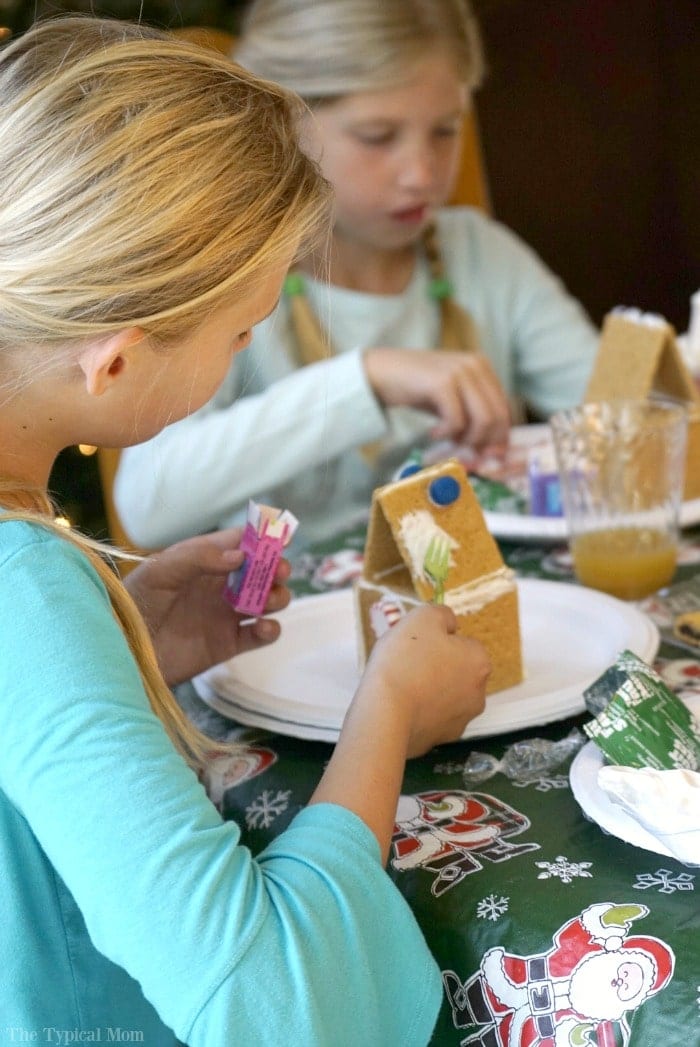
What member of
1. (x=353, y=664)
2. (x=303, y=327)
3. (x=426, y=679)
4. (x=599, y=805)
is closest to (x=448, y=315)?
(x=303, y=327)

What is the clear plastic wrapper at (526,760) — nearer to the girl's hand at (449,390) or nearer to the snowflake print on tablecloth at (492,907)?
the snowflake print on tablecloth at (492,907)

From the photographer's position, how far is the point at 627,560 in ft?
3.48

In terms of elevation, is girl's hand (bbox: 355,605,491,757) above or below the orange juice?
above

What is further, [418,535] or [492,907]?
[418,535]

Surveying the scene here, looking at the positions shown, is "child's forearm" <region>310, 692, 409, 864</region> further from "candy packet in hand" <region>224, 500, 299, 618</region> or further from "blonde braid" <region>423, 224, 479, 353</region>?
"blonde braid" <region>423, 224, 479, 353</region>

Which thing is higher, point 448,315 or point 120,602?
point 120,602

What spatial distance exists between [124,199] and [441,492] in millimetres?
338

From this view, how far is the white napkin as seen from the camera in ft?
2.01

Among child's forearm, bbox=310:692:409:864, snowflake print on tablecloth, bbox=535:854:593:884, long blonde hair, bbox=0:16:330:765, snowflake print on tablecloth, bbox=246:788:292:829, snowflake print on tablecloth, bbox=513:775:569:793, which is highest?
long blonde hair, bbox=0:16:330:765

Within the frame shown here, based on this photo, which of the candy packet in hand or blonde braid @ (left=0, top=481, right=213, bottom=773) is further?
the candy packet in hand

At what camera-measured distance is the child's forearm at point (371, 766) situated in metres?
0.67

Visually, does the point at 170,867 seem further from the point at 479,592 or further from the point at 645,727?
the point at 479,592

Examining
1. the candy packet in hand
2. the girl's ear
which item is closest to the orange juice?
the candy packet in hand

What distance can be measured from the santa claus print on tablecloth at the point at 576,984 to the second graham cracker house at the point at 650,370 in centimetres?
72
